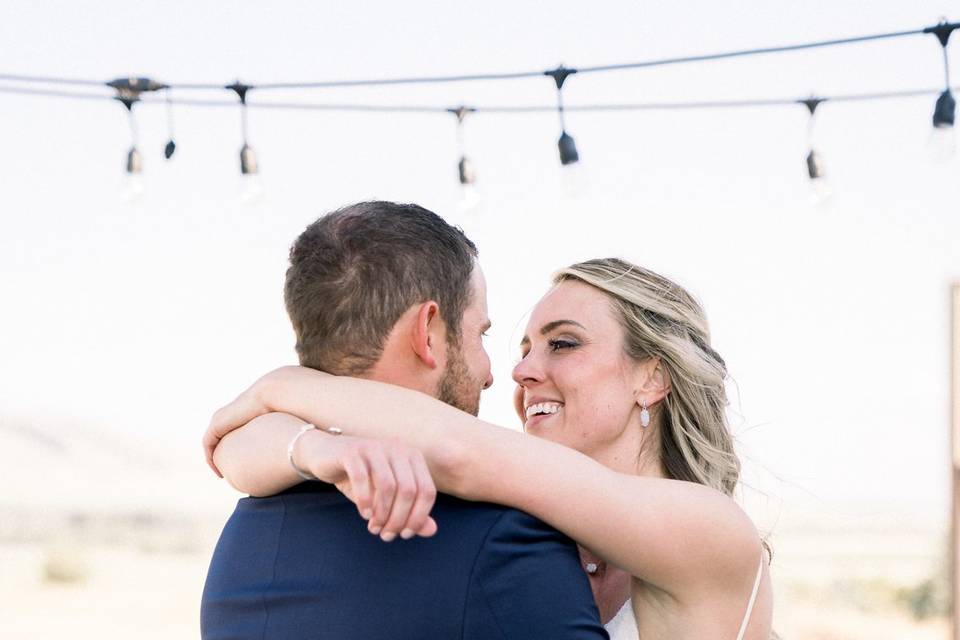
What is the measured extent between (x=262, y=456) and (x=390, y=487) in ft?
1.33

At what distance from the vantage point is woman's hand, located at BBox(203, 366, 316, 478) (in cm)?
195

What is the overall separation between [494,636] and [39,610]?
1198 centimetres

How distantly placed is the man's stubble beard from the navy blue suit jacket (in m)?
0.27

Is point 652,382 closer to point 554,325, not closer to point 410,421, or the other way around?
point 554,325

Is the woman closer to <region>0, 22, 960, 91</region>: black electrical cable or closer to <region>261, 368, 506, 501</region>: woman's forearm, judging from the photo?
<region>261, 368, 506, 501</region>: woman's forearm

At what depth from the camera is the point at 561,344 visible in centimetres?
280

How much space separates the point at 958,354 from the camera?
4.80m

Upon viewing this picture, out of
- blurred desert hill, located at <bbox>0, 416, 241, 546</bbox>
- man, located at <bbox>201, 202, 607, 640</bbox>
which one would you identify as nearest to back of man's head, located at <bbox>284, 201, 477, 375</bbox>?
man, located at <bbox>201, 202, 607, 640</bbox>

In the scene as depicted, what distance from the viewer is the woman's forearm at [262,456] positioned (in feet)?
5.88

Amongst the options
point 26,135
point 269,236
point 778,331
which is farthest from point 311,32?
point 778,331

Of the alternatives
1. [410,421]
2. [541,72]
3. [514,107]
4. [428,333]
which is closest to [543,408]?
[428,333]

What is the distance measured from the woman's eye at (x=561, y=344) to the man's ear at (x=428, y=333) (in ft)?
2.94

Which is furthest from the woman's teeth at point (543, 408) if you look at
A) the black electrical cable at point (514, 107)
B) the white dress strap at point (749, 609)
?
the black electrical cable at point (514, 107)

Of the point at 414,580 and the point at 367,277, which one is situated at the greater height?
the point at 367,277
